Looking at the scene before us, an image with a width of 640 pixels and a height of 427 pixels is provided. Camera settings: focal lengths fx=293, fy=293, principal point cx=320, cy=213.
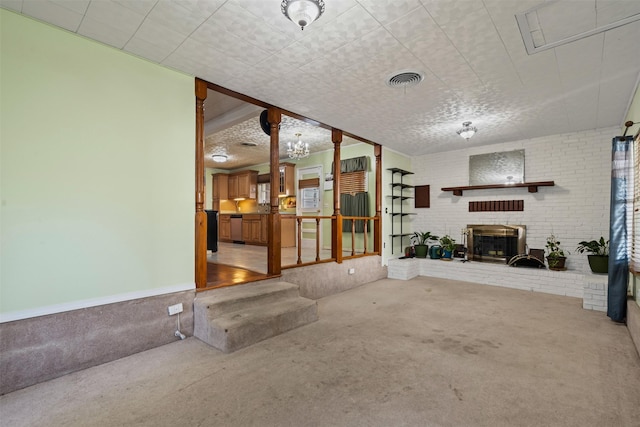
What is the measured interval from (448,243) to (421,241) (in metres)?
0.75

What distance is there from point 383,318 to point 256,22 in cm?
342

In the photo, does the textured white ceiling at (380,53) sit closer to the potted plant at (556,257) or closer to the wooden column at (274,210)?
the wooden column at (274,210)

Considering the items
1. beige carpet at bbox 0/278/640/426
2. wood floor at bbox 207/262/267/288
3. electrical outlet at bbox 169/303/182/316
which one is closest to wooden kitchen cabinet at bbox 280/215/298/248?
wood floor at bbox 207/262/267/288

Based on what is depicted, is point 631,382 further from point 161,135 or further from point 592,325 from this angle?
point 161,135

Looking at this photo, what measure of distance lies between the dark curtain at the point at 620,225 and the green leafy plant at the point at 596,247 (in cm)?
157

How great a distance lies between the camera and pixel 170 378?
2301mm

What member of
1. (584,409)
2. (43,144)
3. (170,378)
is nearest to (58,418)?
(170,378)

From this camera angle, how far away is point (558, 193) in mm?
5516

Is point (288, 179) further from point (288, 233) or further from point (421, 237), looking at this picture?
point (421, 237)

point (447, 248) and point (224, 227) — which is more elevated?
point (224, 227)

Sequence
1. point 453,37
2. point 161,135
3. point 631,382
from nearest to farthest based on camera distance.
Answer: point 631,382 < point 453,37 < point 161,135

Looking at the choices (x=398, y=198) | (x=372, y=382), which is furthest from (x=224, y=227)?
(x=372, y=382)

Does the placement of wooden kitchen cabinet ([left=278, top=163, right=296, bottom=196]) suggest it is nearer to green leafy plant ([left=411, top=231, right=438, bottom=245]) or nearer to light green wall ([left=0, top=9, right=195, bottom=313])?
green leafy plant ([left=411, top=231, right=438, bottom=245])

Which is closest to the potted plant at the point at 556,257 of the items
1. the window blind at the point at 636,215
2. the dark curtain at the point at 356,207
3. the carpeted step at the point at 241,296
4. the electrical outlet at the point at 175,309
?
the window blind at the point at 636,215
